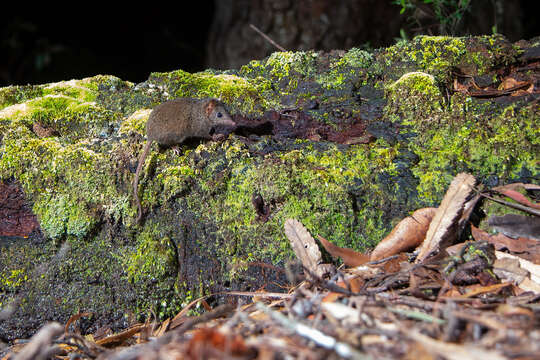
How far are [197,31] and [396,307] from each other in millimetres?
8950

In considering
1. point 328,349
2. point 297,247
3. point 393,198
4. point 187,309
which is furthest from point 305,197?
point 328,349

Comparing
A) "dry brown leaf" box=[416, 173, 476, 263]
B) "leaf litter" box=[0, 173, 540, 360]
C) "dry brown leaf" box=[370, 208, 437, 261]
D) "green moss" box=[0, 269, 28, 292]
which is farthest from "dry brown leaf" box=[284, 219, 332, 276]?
"green moss" box=[0, 269, 28, 292]

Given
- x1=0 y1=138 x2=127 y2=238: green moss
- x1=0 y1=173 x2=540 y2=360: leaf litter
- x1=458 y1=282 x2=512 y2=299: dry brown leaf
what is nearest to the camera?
x1=0 y1=173 x2=540 y2=360: leaf litter

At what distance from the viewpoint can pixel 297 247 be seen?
2.20 meters

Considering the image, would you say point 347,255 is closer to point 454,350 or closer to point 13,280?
point 454,350

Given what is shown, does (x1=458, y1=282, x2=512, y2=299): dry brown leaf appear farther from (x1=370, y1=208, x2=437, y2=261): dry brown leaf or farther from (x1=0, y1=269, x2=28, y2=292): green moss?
(x1=0, y1=269, x2=28, y2=292): green moss

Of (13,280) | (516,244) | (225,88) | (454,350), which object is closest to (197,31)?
(225,88)

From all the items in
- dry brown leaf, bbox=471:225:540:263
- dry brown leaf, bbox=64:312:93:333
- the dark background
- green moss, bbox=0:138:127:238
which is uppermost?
the dark background

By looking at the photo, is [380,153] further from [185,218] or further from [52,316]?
[52,316]

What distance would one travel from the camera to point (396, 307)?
1.55 metres

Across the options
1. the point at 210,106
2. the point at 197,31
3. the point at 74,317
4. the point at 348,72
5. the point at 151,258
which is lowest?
→ the point at 74,317

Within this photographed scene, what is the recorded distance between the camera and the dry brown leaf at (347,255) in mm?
2152

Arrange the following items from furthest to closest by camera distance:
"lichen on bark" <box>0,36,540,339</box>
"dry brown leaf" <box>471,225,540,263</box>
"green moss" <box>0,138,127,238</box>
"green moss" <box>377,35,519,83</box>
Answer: "green moss" <box>377,35,519,83</box>
"green moss" <box>0,138,127,238</box>
"lichen on bark" <box>0,36,540,339</box>
"dry brown leaf" <box>471,225,540,263</box>

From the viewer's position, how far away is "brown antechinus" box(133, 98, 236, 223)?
2.48 metres
